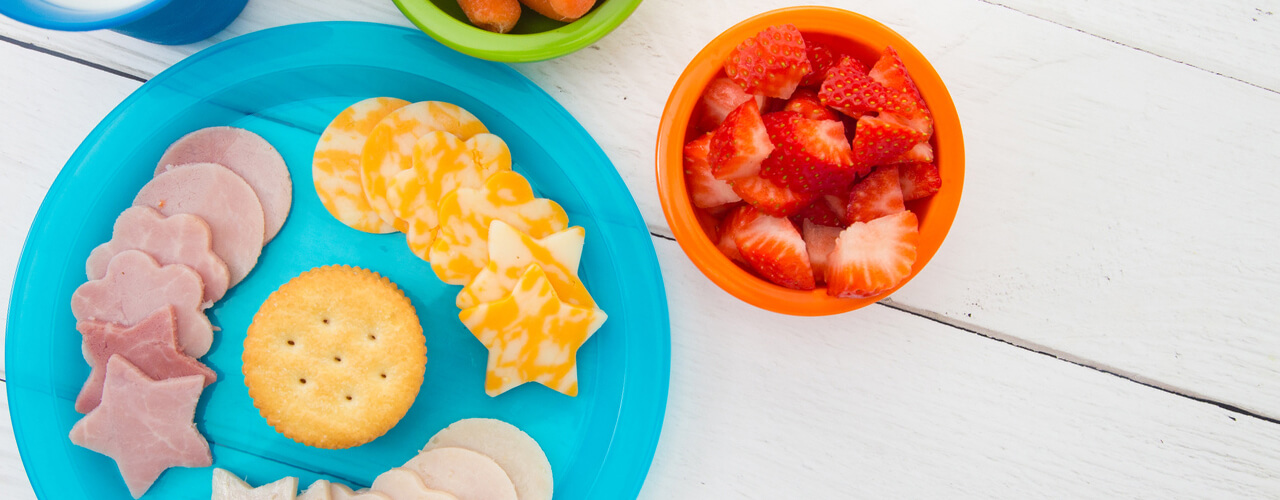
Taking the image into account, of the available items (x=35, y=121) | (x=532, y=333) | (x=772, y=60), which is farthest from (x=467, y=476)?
(x=35, y=121)

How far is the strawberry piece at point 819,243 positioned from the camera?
35.9 inches

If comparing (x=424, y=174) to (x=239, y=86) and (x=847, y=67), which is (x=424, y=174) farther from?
(x=847, y=67)

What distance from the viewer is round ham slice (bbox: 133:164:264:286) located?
1.01 meters

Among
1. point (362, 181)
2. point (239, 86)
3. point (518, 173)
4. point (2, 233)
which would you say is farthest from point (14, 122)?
point (518, 173)

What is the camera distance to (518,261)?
3.22 ft

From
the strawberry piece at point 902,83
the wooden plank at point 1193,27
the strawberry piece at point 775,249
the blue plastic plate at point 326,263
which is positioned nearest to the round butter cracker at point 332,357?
the blue plastic plate at point 326,263

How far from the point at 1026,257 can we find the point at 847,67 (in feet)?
1.63

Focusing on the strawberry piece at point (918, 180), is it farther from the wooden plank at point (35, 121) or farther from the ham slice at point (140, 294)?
the wooden plank at point (35, 121)

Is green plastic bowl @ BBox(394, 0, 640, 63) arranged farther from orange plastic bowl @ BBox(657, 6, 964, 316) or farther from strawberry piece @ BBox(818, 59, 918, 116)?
strawberry piece @ BBox(818, 59, 918, 116)

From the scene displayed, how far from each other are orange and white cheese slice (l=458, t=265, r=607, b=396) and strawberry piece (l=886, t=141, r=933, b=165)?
46 cm

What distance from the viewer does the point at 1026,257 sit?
43.0 inches

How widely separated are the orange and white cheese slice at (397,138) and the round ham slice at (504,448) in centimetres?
31

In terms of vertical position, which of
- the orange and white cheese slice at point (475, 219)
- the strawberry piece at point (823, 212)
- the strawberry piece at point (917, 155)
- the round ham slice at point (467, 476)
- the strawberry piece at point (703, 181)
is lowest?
the round ham slice at point (467, 476)

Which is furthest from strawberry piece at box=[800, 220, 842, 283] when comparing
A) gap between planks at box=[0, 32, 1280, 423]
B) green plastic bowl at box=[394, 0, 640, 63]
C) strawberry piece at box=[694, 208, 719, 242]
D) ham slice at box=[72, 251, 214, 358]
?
ham slice at box=[72, 251, 214, 358]
